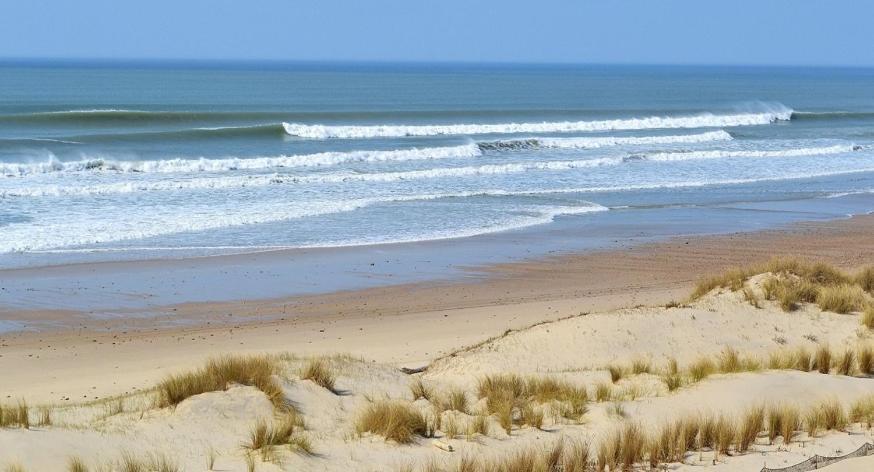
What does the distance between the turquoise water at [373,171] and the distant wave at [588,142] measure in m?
0.14

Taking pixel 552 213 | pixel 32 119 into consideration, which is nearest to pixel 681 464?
pixel 552 213

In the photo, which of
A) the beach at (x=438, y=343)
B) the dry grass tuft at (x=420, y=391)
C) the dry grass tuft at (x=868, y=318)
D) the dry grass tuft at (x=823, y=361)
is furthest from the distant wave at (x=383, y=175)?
the dry grass tuft at (x=823, y=361)

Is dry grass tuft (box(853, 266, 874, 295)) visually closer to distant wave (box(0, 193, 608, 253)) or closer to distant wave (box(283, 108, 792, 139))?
distant wave (box(0, 193, 608, 253))

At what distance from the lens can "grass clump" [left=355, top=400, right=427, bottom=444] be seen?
7.14 m

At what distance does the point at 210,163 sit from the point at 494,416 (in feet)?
78.7

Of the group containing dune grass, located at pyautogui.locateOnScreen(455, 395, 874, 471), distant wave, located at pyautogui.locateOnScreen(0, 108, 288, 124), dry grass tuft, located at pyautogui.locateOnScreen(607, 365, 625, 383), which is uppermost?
distant wave, located at pyautogui.locateOnScreen(0, 108, 288, 124)

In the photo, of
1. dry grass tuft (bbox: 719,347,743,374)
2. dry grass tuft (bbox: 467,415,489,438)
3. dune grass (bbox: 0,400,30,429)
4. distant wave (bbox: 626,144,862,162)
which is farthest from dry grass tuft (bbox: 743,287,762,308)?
distant wave (bbox: 626,144,862,162)

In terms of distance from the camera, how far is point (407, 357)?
10.6 meters

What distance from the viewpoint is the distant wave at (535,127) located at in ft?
136

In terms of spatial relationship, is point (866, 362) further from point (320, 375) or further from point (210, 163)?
point (210, 163)

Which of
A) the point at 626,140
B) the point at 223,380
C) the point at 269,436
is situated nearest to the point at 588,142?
Result: the point at 626,140

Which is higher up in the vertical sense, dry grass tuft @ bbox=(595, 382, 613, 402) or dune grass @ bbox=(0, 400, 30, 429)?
dune grass @ bbox=(0, 400, 30, 429)

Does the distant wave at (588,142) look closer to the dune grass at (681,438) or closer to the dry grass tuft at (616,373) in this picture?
the dry grass tuft at (616,373)

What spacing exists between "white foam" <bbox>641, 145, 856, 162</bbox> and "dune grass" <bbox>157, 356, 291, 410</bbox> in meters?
27.6
